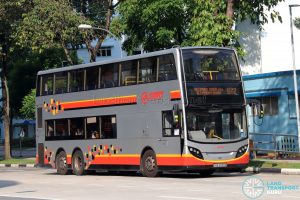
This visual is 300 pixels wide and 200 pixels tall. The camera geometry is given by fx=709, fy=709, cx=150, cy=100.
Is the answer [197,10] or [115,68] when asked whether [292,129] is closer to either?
[197,10]

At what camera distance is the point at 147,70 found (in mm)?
25500

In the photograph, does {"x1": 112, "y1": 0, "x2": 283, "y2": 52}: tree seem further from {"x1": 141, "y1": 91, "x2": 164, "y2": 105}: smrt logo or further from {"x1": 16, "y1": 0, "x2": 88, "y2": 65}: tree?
{"x1": 141, "y1": 91, "x2": 164, "y2": 105}: smrt logo

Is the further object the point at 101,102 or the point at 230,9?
the point at 230,9

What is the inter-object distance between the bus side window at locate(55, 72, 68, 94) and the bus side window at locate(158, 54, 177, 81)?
21.3ft

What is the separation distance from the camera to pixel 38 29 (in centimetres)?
3762

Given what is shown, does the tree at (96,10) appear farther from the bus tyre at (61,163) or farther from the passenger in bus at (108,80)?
the passenger in bus at (108,80)

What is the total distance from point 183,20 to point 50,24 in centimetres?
709

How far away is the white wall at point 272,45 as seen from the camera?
151ft

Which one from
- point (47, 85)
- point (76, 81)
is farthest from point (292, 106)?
point (47, 85)

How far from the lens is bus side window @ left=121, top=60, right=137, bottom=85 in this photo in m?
26.2

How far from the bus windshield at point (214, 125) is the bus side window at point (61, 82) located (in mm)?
8079

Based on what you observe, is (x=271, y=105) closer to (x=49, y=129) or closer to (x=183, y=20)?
(x=183, y=20)

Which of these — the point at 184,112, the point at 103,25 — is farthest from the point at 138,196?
the point at 103,25

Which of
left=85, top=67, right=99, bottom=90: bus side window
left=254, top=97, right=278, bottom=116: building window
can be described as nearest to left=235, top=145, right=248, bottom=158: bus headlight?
left=85, top=67, right=99, bottom=90: bus side window
